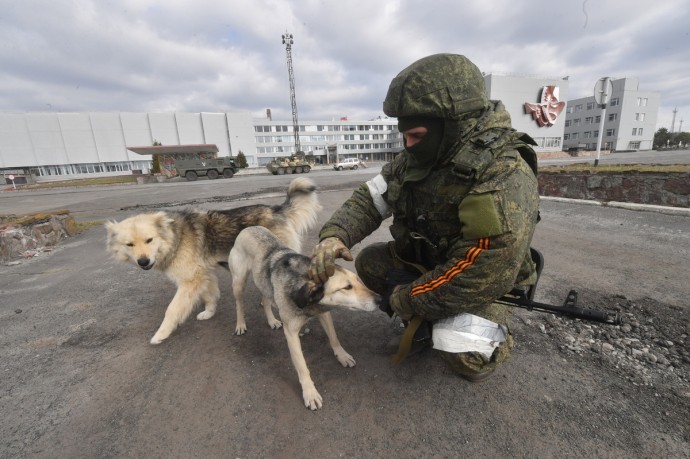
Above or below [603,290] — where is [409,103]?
above

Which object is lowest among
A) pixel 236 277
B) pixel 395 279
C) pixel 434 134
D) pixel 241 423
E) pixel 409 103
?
pixel 241 423

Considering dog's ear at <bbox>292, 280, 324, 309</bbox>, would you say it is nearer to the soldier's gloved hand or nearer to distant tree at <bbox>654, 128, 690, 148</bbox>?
the soldier's gloved hand

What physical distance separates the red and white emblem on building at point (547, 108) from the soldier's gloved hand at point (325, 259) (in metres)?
49.8

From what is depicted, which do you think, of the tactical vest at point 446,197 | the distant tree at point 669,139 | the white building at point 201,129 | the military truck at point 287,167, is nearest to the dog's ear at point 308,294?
the tactical vest at point 446,197

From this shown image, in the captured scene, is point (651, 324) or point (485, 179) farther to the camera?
point (651, 324)

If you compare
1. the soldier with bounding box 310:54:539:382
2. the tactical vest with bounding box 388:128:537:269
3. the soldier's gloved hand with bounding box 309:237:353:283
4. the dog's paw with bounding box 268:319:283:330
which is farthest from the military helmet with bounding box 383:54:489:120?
the dog's paw with bounding box 268:319:283:330

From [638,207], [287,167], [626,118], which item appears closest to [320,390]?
[638,207]

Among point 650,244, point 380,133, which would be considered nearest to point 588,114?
point 380,133

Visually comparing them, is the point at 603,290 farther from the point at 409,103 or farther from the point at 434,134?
the point at 409,103

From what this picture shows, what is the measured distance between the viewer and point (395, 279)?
7.32 ft

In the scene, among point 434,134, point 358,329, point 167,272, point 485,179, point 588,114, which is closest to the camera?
point 485,179

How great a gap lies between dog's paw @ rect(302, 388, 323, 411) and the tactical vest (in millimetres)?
1243

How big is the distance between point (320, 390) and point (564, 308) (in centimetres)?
171

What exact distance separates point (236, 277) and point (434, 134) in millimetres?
2307
